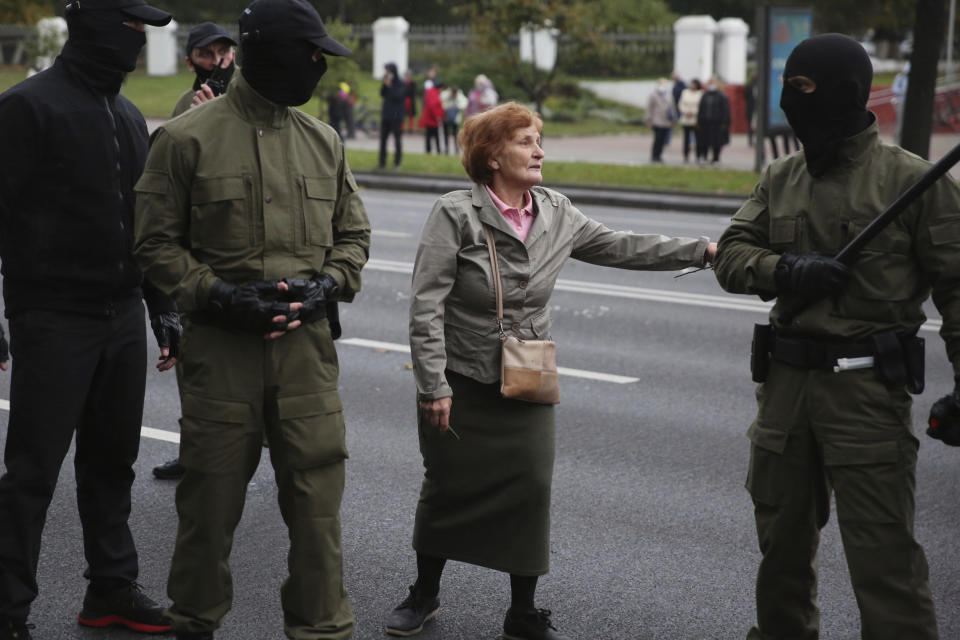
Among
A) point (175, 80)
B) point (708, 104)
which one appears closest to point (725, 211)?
point (708, 104)

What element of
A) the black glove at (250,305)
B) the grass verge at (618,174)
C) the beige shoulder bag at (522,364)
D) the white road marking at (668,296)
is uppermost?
the black glove at (250,305)

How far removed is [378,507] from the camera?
578cm

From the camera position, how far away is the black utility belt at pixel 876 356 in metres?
3.68

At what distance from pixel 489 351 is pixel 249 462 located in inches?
35.2

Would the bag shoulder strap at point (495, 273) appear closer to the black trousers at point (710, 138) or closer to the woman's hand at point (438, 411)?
the woman's hand at point (438, 411)

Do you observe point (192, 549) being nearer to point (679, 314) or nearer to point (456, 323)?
point (456, 323)

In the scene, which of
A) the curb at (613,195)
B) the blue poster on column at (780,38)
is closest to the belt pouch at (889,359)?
the curb at (613,195)

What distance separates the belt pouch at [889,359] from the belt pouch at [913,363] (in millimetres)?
23

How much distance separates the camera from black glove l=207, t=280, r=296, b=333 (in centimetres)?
370

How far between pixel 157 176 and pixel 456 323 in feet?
3.68

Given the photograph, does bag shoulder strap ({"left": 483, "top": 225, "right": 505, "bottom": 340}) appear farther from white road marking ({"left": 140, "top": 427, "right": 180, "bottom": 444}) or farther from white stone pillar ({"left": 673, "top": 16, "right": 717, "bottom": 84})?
white stone pillar ({"left": 673, "top": 16, "right": 717, "bottom": 84})

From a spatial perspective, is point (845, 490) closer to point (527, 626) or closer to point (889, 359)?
point (889, 359)

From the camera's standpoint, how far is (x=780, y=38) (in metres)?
21.7

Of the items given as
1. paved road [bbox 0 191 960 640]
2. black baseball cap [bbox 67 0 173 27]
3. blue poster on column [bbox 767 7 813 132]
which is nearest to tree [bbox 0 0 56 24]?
blue poster on column [bbox 767 7 813 132]
